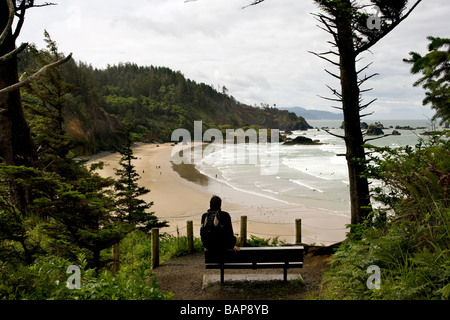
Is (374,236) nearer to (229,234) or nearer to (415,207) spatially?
(415,207)

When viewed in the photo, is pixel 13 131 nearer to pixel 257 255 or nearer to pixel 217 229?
pixel 217 229

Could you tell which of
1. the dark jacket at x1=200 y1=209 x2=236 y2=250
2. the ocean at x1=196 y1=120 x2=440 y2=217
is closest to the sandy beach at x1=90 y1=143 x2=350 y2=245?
the ocean at x1=196 y1=120 x2=440 y2=217

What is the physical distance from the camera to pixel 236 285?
4.95m

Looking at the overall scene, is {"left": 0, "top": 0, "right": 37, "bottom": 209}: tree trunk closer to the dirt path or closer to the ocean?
the dirt path

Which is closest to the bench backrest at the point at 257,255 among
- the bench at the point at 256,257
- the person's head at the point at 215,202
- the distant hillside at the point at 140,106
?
the bench at the point at 256,257

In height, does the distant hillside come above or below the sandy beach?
above

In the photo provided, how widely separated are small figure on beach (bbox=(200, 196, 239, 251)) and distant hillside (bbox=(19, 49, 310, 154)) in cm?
1448

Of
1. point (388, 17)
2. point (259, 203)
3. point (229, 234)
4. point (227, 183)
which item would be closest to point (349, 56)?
point (388, 17)

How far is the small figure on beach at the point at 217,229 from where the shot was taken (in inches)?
181

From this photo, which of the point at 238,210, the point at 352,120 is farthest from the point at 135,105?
the point at 352,120

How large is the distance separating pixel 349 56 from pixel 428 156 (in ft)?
8.32

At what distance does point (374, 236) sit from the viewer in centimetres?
411

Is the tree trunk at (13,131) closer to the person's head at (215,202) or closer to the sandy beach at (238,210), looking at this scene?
the person's head at (215,202)

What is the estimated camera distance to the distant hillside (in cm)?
4678
